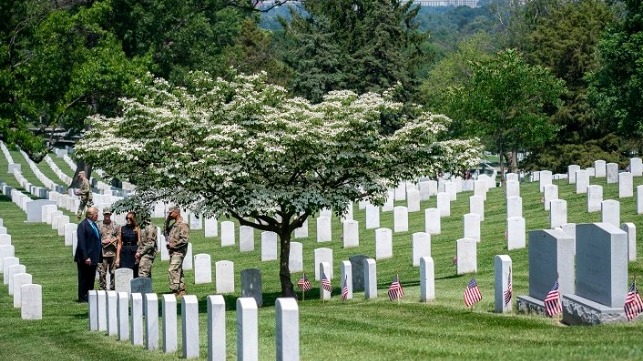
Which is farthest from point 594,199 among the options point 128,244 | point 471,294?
point 471,294

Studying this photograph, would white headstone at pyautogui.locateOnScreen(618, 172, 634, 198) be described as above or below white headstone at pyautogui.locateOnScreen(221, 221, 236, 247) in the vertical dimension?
above

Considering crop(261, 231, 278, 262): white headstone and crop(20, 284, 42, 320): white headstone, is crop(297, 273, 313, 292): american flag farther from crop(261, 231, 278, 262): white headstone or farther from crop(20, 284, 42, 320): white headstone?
crop(261, 231, 278, 262): white headstone

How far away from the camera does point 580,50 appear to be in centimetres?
7106

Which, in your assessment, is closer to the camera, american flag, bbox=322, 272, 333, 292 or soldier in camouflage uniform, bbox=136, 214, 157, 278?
american flag, bbox=322, 272, 333, 292

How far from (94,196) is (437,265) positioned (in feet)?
68.0

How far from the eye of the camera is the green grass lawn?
14.9 m

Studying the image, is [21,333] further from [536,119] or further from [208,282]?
[536,119]

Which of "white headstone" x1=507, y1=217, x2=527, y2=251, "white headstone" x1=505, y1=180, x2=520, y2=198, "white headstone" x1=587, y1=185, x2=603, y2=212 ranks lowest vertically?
"white headstone" x1=507, y1=217, x2=527, y2=251

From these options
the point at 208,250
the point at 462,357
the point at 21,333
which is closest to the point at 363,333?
the point at 462,357

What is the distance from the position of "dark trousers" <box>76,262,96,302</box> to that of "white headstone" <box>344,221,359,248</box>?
8.95 m

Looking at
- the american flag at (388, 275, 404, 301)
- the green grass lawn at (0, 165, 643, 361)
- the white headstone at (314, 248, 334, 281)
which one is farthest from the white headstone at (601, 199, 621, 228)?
the american flag at (388, 275, 404, 301)

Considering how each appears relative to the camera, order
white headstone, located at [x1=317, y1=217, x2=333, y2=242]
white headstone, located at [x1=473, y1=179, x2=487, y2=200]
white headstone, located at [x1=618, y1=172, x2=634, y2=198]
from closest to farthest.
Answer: white headstone, located at [x1=317, y1=217, x2=333, y2=242] < white headstone, located at [x1=618, y1=172, x2=634, y2=198] < white headstone, located at [x1=473, y1=179, x2=487, y2=200]

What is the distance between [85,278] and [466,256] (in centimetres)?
711

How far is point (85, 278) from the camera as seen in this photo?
26297mm
